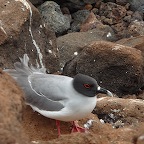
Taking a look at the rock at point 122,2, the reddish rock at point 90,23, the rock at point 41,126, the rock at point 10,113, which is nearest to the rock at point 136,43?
the reddish rock at point 90,23

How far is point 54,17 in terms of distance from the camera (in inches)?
650

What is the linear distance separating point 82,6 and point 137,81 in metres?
7.83

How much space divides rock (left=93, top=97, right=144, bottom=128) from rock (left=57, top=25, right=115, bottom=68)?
4310 mm

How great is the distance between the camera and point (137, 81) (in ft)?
34.2

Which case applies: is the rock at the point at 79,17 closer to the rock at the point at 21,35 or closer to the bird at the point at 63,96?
the rock at the point at 21,35

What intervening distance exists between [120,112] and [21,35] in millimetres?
3230

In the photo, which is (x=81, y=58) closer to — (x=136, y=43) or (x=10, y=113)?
(x=136, y=43)

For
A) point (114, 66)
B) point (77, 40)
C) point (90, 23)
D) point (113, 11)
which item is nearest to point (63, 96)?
point (114, 66)

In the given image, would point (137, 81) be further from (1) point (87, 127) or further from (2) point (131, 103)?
(1) point (87, 127)

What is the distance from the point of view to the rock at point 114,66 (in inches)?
404

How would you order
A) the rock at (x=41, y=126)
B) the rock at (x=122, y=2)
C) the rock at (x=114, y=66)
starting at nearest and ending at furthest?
the rock at (x=41, y=126) → the rock at (x=114, y=66) → the rock at (x=122, y=2)

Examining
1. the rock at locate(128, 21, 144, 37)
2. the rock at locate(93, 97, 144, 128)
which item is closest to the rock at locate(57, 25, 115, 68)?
the rock at locate(128, 21, 144, 37)

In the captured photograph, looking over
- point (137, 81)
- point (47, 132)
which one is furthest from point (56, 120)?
point (137, 81)

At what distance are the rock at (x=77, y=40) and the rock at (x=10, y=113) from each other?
7.75 m
